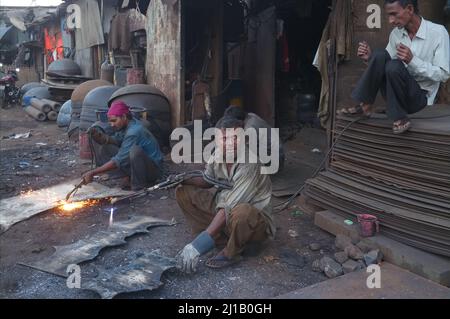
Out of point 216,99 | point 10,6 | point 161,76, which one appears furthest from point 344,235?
point 10,6

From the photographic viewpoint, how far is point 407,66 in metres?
3.71

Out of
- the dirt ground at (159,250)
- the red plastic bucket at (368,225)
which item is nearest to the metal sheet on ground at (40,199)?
the dirt ground at (159,250)

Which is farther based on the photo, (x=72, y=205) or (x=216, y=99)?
(x=216, y=99)

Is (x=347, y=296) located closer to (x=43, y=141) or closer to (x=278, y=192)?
(x=278, y=192)

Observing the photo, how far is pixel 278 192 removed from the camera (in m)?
5.32

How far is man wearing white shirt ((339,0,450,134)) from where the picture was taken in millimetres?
3614

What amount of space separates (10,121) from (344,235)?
39.7ft

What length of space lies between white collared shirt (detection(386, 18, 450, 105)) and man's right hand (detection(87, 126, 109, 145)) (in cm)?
368

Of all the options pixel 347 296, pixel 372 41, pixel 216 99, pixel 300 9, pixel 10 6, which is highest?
pixel 10 6

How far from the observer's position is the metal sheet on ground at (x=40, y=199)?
4700 millimetres

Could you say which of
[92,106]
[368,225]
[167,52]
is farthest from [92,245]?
[167,52]

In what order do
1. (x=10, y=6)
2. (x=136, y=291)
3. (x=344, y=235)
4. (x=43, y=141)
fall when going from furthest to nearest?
(x=10, y=6) → (x=43, y=141) → (x=344, y=235) → (x=136, y=291)

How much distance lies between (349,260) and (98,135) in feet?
11.4

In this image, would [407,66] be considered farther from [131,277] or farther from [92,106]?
[92,106]
